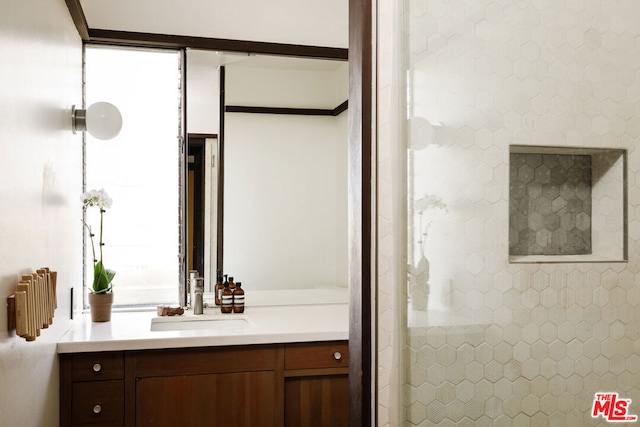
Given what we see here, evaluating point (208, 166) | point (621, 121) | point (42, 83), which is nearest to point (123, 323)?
point (208, 166)

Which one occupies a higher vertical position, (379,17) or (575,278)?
(379,17)

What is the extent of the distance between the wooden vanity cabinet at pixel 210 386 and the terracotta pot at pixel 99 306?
Answer: 0.41m

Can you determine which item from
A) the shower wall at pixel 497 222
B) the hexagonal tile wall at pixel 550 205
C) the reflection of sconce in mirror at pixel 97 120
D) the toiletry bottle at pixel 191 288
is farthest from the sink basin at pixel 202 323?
the hexagonal tile wall at pixel 550 205

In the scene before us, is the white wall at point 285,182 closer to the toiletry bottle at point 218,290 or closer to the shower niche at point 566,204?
the toiletry bottle at point 218,290

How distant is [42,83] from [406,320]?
55.0 inches

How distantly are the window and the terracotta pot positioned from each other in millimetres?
264

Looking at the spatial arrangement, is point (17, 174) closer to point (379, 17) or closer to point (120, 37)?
point (379, 17)

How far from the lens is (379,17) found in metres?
1.15

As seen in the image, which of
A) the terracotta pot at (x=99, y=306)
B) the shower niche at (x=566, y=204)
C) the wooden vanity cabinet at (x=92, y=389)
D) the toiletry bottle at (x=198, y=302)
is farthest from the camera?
the toiletry bottle at (x=198, y=302)

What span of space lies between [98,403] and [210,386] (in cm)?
42

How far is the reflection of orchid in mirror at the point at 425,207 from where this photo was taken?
1073 mm

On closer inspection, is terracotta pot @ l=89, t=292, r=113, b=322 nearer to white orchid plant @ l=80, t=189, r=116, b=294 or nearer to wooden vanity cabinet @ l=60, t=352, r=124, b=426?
white orchid plant @ l=80, t=189, r=116, b=294

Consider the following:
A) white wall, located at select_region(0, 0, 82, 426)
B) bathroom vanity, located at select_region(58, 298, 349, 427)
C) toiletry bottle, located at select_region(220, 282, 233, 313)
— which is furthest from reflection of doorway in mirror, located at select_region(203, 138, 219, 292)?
white wall, located at select_region(0, 0, 82, 426)

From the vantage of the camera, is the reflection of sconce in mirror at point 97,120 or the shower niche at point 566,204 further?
the reflection of sconce in mirror at point 97,120
